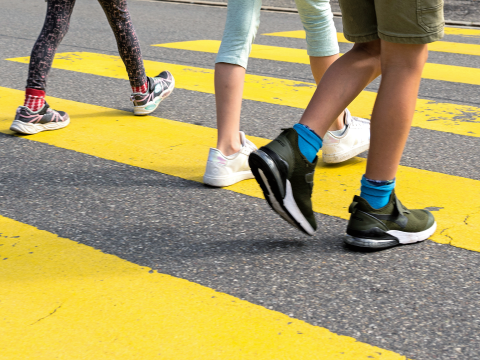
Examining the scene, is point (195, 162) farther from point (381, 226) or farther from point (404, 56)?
point (404, 56)

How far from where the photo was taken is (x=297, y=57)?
20.5 feet

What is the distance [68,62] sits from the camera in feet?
18.9

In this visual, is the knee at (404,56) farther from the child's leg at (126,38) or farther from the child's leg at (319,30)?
the child's leg at (126,38)

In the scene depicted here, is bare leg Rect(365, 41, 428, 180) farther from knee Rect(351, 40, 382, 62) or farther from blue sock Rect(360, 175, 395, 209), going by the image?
knee Rect(351, 40, 382, 62)

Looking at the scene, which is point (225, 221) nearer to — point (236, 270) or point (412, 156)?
point (236, 270)

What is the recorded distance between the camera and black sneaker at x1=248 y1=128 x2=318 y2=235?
2.06 meters

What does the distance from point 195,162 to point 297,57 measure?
3351 millimetres

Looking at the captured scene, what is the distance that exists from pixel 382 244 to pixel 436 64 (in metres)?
4.09

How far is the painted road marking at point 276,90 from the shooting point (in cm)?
393

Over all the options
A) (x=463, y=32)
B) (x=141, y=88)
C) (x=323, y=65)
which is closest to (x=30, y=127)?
(x=141, y=88)

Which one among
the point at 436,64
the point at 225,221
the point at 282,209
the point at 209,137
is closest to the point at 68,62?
the point at 209,137

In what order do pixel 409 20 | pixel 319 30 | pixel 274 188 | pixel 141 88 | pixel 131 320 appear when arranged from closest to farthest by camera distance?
1. pixel 131 320
2. pixel 409 20
3. pixel 274 188
4. pixel 319 30
5. pixel 141 88

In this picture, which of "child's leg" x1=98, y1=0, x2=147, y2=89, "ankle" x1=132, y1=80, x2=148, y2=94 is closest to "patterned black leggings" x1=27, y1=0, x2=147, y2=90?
"child's leg" x1=98, y1=0, x2=147, y2=89

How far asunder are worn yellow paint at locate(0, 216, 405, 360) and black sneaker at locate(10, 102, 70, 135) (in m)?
1.54
